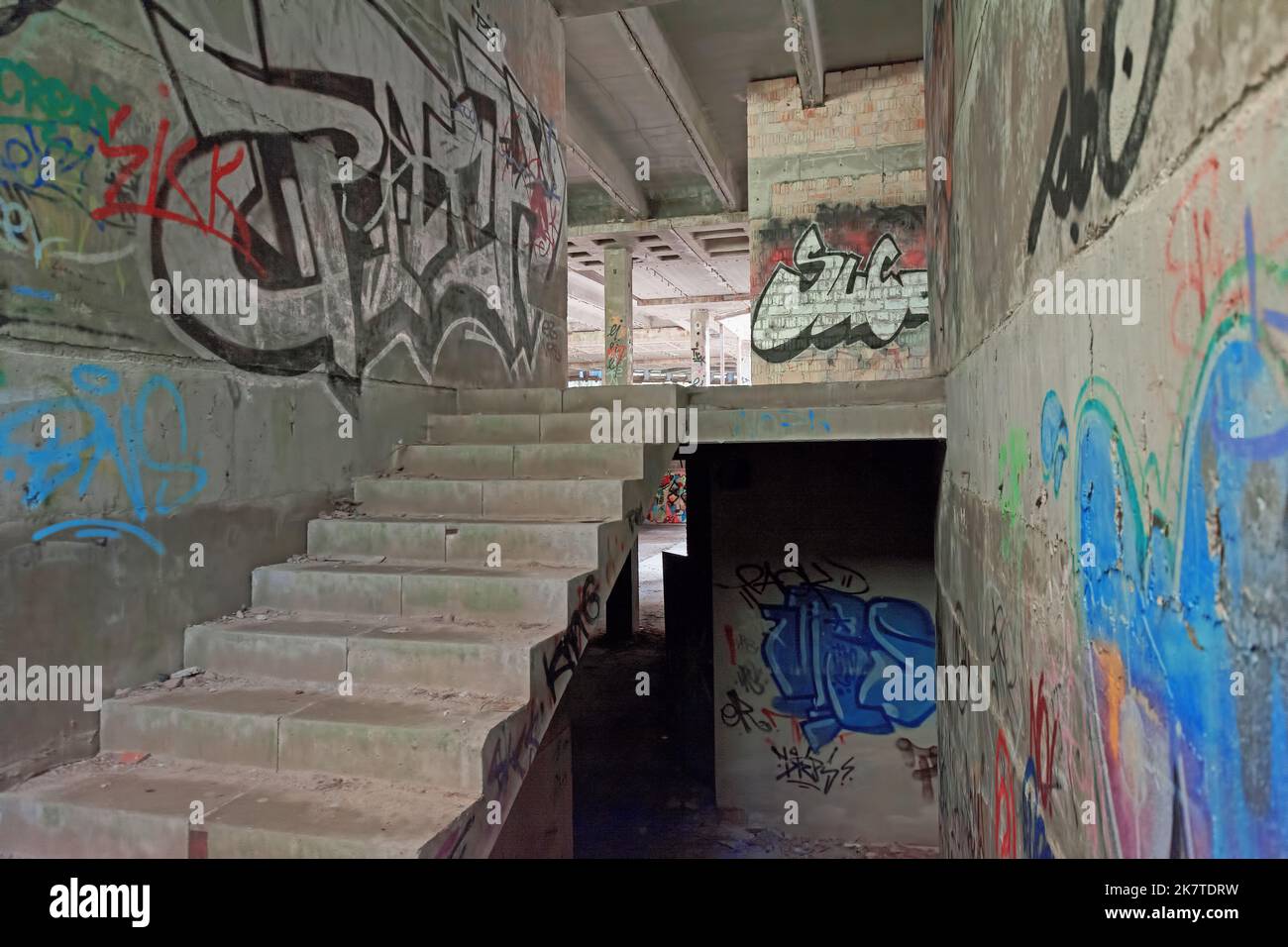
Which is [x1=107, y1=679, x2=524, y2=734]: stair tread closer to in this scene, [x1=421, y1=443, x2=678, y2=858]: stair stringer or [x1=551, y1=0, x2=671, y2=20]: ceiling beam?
[x1=421, y1=443, x2=678, y2=858]: stair stringer

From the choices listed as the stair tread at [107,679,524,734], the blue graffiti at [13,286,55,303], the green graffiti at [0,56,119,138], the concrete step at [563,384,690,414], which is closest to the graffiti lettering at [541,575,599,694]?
the stair tread at [107,679,524,734]

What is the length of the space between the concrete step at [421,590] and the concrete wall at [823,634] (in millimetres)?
4046

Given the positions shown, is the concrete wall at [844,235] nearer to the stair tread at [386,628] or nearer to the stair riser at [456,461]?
the stair riser at [456,461]

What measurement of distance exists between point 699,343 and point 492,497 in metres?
23.6

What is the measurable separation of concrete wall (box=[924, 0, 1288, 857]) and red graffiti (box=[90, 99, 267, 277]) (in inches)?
136

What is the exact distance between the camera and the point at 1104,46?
164cm

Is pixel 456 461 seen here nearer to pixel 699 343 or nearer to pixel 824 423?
pixel 824 423

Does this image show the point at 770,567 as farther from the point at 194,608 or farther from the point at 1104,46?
the point at 1104,46

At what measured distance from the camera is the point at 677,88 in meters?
11.4

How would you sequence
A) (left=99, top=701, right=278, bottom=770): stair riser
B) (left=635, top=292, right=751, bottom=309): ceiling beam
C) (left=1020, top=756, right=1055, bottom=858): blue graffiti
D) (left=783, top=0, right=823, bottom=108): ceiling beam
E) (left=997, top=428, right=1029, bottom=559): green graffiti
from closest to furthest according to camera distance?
1. (left=1020, top=756, right=1055, bottom=858): blue graffiti
2. (left=997, top=428, right=1029, bottom=559): green graffiti
3. (left=99, top=701, right=278, bottom=770): stair riser
4. (left=783, top=0, right=823, bottom=108): ceiling beam
5. (left=635, top=292, right=751, bottom=309): ceiling beam

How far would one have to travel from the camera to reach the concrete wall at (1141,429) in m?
1.07

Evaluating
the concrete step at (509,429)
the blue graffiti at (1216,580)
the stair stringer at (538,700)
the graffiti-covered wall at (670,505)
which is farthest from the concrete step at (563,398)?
the graffiti-covered wall at (670,505)

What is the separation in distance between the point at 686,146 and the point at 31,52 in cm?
1330

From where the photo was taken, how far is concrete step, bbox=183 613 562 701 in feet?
10.4
